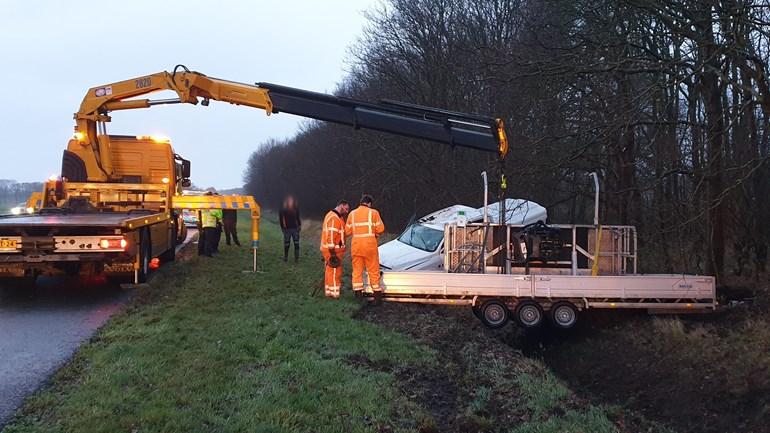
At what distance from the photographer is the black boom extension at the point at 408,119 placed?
8.88m

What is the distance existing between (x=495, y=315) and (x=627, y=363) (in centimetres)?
180

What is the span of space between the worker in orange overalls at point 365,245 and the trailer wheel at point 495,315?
155cm

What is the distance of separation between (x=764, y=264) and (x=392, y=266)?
6.16 metres

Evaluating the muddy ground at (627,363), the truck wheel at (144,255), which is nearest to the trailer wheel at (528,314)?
the muddy ground at (627,363)

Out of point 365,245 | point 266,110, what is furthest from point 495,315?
point 266,110

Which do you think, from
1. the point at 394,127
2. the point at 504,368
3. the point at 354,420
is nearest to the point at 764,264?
the point at 504,368

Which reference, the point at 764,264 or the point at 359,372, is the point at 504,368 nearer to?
the point at 359,372

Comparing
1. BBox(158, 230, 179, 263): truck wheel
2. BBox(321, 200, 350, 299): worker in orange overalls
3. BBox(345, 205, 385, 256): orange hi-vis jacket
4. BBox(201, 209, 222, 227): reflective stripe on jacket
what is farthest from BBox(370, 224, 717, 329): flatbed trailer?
BBox(201, 209, 222, 227): reflective stripe on jacket

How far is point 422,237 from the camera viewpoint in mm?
12023

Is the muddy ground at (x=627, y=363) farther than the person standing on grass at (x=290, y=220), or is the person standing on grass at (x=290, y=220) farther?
the person standing on grass at (x=290, y=220)

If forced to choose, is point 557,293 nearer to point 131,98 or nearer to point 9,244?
point 9,244

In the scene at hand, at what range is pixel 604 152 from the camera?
33.0 ft

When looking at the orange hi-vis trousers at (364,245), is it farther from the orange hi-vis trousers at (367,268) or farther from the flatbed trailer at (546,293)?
the flatbed trailer at (546,293)

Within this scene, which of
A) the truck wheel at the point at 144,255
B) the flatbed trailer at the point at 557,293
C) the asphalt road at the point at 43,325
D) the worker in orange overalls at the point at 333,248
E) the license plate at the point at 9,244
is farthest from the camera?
the truck wheel at the point at 144,255
